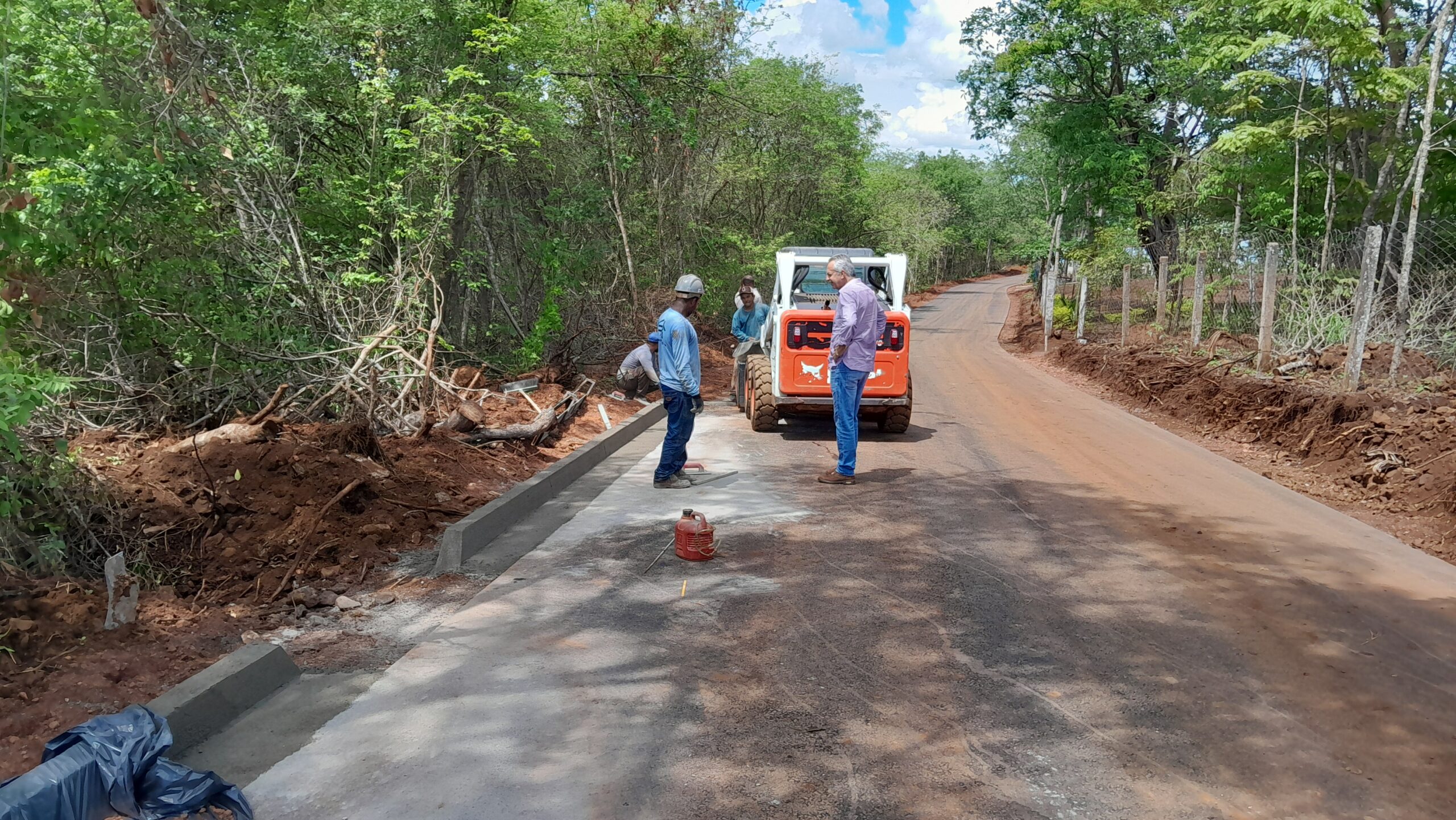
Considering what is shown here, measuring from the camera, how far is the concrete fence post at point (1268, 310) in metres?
12.5

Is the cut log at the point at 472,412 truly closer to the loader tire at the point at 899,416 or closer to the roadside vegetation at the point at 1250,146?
the loader tire at the point at 899,416

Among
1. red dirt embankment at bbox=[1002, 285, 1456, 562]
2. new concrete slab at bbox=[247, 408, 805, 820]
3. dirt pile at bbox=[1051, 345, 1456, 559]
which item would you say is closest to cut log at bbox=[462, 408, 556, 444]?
new concrete slab at bbox=[247, 408, 805, 820]

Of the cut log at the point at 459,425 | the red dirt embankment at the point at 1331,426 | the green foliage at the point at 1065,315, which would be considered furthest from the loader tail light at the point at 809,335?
the green foliage at the point at 1065,315

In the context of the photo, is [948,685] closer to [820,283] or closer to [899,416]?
[899,416]

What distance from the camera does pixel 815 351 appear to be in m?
11.1

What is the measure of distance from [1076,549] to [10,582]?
21.1 feet

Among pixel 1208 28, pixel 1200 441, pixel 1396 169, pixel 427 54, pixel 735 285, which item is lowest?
pixel 1200 441

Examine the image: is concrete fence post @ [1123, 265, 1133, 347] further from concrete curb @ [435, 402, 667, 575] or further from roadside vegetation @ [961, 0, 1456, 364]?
concrete curb @ [435, 402, 667, 575]

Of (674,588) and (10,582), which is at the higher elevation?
(10,582)

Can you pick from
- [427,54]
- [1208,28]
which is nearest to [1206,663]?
[427,54]

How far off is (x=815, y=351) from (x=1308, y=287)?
789 centimetres

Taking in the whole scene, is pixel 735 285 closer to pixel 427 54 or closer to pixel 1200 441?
pixel 427 54

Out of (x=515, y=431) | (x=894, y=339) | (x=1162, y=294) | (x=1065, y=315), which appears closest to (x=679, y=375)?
(x=515, y=431)

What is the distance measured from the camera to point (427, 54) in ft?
42.8
